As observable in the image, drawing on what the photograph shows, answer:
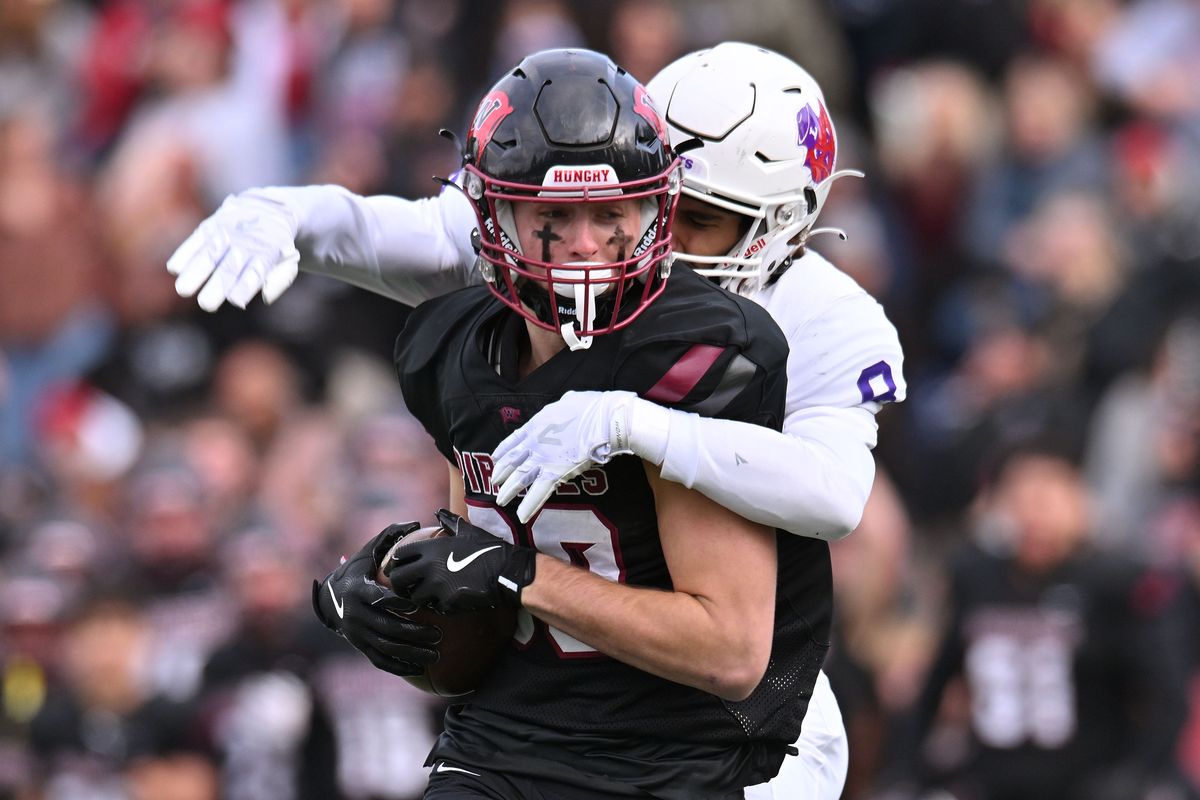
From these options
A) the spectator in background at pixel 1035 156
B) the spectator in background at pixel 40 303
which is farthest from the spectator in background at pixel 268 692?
the spectator in background at pixel 1035 156

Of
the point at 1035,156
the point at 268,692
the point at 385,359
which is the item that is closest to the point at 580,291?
the point at 268,692

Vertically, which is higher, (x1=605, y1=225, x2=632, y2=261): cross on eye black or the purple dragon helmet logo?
(x1=605, y1=225, x2=632, y2=261): cross on eye black

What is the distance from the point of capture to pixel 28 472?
364 inches

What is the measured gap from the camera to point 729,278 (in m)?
4.16

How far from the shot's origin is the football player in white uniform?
11.5ft

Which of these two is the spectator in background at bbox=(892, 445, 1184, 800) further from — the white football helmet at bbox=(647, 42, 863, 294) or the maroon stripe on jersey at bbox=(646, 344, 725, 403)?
the maroon stripe on jersey at bbox=(646, 344, 725, 403)

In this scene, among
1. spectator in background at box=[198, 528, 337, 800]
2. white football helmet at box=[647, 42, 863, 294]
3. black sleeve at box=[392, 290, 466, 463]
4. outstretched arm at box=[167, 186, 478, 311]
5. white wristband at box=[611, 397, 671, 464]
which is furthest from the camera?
spectator in background at box=[198, 528, 337, 800]

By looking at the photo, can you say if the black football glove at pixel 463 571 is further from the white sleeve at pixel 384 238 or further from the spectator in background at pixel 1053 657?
the spectator in background at pixel 1053 657

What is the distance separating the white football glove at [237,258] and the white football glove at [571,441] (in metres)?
0.50

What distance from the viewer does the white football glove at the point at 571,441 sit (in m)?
3.46

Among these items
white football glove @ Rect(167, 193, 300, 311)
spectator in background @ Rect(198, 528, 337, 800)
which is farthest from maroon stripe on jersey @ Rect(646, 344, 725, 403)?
spectator in background @ Rect(198, 528, 337, 800)

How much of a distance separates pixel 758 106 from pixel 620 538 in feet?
3.54

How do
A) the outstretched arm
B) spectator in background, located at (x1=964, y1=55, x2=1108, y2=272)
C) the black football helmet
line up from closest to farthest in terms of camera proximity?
the black football helmet
the outstretched arm
spectator in background, located at (x1=964, y1=55, x2=1108, y2=272)

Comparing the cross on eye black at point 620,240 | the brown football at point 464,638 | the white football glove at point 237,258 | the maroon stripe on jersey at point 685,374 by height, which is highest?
the cross on eye black at point 620,240
